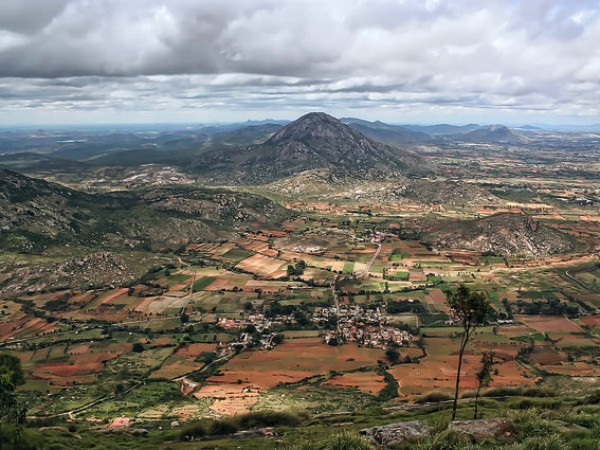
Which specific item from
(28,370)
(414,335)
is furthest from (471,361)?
(28,370)

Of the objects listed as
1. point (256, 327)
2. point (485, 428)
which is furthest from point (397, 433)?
point (256, 327)

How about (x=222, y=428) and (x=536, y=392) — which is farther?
(x=536, y=392)

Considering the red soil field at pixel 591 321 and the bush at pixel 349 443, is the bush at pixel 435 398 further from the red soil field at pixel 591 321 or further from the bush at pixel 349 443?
the red soil field at pixel 591 321

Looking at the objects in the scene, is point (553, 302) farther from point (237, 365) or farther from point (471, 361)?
point (237, 365)

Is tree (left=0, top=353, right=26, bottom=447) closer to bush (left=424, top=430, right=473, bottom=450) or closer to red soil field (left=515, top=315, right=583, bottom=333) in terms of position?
bush (left=424, top=430, right=473, bottom=450)

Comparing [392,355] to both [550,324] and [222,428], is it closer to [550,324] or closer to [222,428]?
[550,324]

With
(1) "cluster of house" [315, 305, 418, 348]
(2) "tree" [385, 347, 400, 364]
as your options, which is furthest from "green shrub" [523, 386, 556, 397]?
(1) "cluster of house" [315, 305, 418, 348]

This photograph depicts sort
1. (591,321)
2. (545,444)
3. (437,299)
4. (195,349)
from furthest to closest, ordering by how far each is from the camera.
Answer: (437,299) < (591,321) < (195,349) < (545,444)

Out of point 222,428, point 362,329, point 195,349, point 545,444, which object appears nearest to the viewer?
point 545,444
